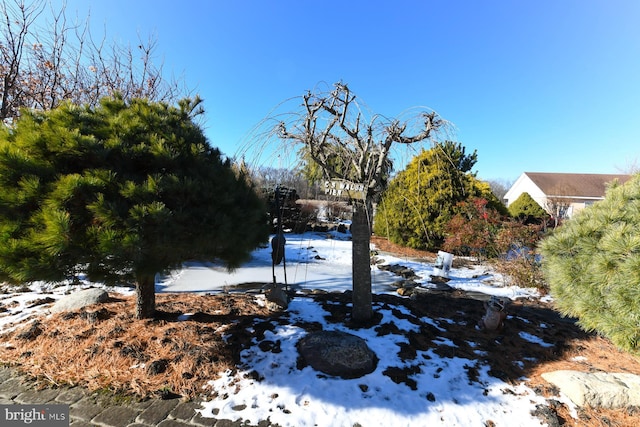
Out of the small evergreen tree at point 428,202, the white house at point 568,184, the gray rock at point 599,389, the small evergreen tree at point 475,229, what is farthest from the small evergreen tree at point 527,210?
the gray rock at point 599,389

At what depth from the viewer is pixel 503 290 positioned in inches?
205

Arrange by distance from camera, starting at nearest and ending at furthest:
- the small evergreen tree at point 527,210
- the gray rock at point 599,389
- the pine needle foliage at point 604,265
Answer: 1. the pine needle foliage at point 604,265
2. the gray rock at point 599,389
3. the small evergreen tree at point 527,210

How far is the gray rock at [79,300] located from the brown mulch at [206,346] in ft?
0.56

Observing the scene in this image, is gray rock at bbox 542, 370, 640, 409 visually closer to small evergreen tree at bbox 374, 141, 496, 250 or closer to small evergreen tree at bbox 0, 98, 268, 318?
small evergreen tree at bbox 0, 98, 268, 318

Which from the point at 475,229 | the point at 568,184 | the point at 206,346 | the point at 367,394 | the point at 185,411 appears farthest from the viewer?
the point at 568,184

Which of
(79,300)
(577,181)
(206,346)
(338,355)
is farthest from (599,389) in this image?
(577,181)

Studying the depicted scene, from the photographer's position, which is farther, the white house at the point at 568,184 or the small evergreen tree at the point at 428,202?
the white house at the point at 568,184

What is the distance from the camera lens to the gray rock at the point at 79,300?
3.15 metres

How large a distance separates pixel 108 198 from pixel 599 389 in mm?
3918

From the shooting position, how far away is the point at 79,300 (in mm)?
3260

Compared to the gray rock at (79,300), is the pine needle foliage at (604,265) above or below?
above

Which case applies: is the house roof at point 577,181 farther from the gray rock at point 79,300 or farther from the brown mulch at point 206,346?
the gray rock at point 79,300

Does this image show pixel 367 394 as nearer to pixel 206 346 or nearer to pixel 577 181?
pixel 206 346

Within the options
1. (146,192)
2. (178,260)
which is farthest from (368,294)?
(146,192)
